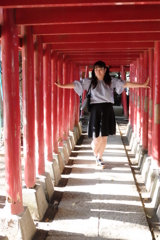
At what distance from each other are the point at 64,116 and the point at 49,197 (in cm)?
338

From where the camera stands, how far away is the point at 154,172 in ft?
16.1

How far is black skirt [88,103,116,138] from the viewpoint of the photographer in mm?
5500

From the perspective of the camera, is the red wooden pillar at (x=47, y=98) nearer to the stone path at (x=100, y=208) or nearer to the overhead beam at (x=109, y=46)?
the overhead beam at (x=109, y=46)

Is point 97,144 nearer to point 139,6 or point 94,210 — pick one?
point 94,210

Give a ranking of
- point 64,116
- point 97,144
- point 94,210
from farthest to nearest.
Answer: point 64,116 < point 97,144 < point 94,210

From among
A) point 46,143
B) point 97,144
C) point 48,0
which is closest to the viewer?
point 48,0

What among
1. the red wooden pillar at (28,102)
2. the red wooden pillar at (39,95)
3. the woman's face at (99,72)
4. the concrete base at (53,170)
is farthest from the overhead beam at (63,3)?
the concrete base at (53,170)

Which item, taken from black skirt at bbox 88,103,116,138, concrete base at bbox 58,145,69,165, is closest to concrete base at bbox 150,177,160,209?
black skirt at bbox 88,103,116,138

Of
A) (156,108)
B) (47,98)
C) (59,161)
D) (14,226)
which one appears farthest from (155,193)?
(47,98)

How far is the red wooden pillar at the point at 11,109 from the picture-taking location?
323 centimetres

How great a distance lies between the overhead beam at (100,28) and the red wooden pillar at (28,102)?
20cm

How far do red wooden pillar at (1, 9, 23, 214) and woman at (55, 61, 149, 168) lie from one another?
203 cm

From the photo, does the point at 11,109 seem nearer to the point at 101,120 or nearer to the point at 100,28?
the point at 100,28

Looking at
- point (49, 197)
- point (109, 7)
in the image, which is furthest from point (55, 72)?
point (109, 7)
